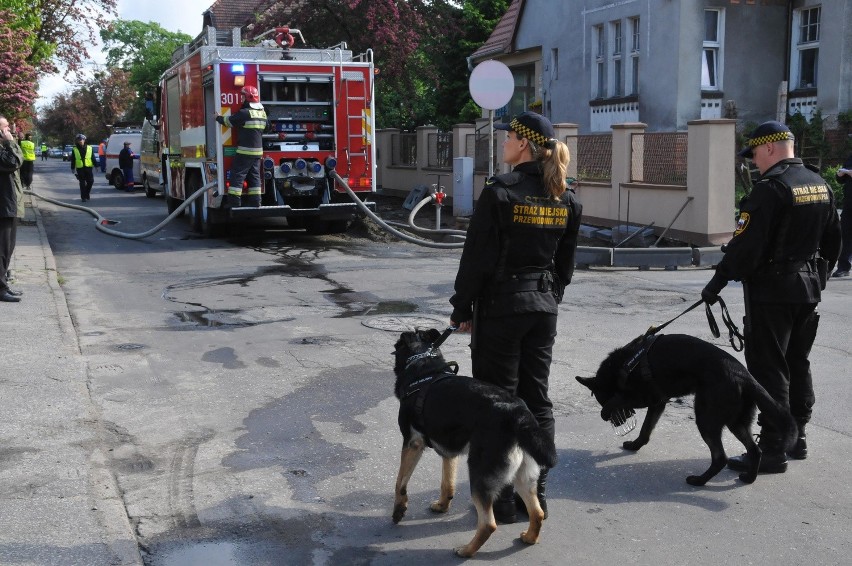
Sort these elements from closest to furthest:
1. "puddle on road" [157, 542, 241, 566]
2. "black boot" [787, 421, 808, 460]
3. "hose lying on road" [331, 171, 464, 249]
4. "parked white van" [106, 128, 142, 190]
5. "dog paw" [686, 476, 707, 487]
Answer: "puddle on road" [157, 542, 241, 566]
"dog paw" [686, 476, 707, 487]
"black boot" [787, 421, 808, 460]
"hose lying on road" [331, 171, 464, 249]
"parked white van" [106, 128, 142, 190]

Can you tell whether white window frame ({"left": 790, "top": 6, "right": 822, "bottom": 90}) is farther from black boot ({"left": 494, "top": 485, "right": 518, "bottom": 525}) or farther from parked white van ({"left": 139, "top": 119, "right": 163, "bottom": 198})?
black boot ({"left": 494, "top": 485, "right": 518, "bottom": 525})

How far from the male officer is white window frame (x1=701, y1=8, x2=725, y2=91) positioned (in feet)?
52.6

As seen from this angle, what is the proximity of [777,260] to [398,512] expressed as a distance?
97.1 inches

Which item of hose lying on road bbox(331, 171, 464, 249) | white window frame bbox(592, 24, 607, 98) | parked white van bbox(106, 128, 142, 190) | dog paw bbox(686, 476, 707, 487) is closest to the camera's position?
dog paw bbox(686, 476, 707, 487)

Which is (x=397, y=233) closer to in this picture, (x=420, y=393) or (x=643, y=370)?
(x=643, y=370)

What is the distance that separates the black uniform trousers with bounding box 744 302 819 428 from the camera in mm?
5188

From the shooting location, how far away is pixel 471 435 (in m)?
4.02

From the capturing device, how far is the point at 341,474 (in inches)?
203

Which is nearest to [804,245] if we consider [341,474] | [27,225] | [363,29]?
[341,474]

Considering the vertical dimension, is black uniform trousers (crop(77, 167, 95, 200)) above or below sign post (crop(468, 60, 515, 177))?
below

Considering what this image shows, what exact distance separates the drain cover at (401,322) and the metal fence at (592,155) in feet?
27.4

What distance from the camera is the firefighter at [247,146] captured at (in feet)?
46.2

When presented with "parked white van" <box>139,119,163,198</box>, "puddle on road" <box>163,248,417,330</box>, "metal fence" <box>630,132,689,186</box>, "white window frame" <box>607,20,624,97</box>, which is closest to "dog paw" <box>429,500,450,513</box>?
"puddle on road" <box>163,248,417,330</box>

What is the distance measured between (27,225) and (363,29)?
11520mm
